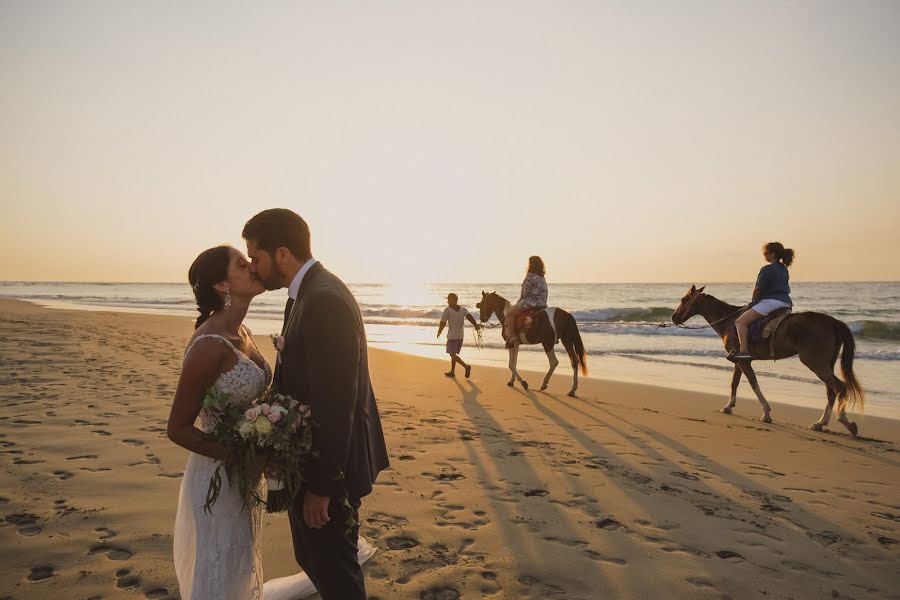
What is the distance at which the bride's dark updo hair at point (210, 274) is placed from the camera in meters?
2.88

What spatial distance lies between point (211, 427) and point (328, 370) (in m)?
0.93

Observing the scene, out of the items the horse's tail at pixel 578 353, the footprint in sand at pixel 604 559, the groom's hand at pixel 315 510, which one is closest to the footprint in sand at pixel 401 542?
the footprint in sand at pixel 604 559

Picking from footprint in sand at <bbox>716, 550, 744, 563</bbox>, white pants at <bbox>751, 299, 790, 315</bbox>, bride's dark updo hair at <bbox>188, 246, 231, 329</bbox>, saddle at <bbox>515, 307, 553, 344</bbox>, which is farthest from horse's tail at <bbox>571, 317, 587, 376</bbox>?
bride's dark updo hair at <bbox>188, 246, 231, 329</bbox>

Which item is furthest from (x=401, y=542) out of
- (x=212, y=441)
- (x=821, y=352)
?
(x=821, y=352)

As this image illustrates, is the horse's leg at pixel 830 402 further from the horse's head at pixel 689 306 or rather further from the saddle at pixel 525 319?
the saddle at pixel 525 319

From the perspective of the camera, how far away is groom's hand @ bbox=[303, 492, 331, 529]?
234cm

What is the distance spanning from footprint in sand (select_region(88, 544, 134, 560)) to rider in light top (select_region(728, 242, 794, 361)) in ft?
31.8

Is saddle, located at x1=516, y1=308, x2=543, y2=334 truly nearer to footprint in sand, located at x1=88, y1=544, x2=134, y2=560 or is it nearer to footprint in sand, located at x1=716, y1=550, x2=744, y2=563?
footprint in sand, located at x1=716, y1=550, x2=744, y2=563

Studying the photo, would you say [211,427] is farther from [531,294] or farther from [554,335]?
[554,335]

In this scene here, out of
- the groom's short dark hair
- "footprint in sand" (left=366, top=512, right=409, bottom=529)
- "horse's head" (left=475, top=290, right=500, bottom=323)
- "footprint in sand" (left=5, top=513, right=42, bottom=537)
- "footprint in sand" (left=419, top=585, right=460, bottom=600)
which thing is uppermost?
the groom's short dark hair

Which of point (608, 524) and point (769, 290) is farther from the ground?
point (769, 290)

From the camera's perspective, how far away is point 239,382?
266cm

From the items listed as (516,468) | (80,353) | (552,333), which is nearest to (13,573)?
(516,468)

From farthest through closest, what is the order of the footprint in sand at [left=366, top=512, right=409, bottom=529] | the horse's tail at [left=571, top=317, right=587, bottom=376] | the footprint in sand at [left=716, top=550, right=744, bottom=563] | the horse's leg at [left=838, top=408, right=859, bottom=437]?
1. the horse's tail at [left=571, top=317, right=587, bottom=376]
2. the horse's leg at [left=838, top=408, right=859, bottom=437]
3. the footprint in sand at [left=366, top=512, right=409, bottom=529]
4. the footprint in sand at [left=716, top=550, right=744, bottom=563]
